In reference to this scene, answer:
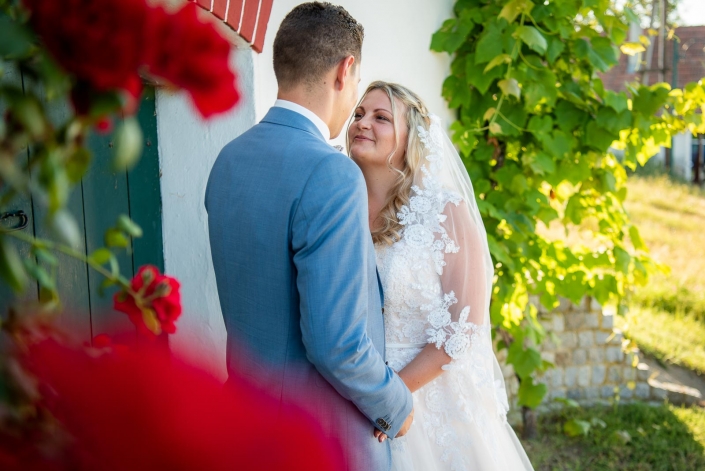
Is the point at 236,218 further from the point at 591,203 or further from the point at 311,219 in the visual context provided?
the point at 591,203

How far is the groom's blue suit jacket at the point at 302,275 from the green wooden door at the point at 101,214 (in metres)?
0.55

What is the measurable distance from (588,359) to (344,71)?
4.00m

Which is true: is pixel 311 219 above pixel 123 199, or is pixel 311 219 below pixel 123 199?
above

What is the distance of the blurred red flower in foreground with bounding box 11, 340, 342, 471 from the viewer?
37 cm

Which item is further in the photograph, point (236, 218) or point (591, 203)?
point (591, 203)

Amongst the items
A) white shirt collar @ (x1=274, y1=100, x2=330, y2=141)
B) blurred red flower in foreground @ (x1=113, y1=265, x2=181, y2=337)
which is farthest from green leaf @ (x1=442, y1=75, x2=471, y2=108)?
blurred red flower in foreground @ (x1=113, y1=265, x2=181, y2=337)

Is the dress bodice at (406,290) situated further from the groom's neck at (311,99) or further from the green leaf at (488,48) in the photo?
the green leaf at (488,48)

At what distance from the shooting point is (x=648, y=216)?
11.1 metres

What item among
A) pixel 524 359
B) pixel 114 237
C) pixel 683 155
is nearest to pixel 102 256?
pixel 114 237

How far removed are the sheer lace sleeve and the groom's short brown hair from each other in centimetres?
86

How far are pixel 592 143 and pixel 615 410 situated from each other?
220 cm

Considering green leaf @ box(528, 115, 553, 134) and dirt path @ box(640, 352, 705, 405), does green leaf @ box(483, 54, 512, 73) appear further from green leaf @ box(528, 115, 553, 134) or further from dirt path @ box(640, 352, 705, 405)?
dirt path @ box(640, 352, 705, 405)

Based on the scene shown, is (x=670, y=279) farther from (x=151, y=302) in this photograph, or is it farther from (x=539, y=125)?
(x=151, y=302)

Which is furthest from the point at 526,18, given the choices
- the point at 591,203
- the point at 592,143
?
the point at 591,203
